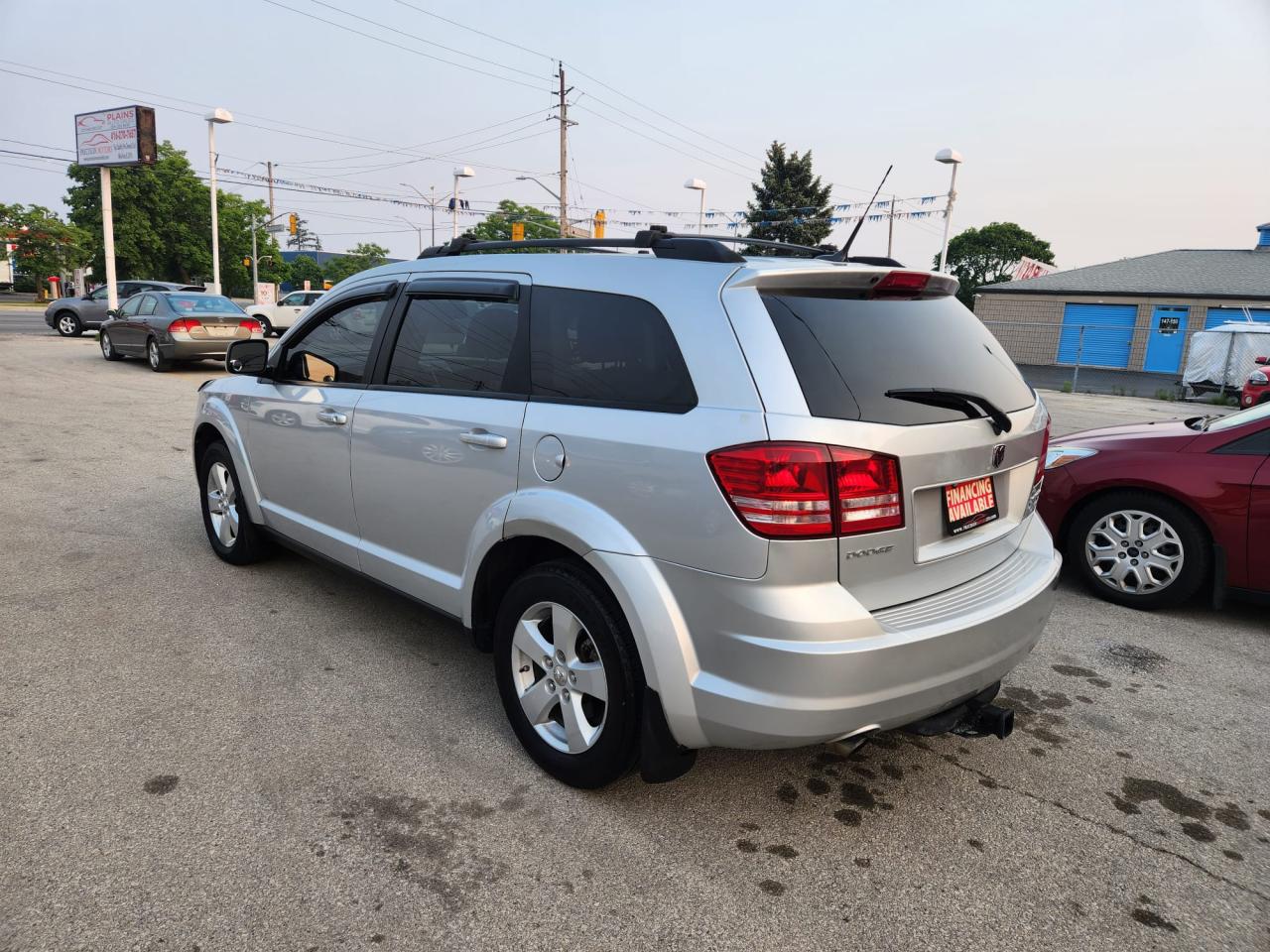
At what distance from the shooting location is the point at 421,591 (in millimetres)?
3418

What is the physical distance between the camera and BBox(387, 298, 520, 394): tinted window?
3121 millimetres

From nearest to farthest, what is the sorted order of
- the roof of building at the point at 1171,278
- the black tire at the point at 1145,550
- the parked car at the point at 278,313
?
1. the black tire at the point at 1145,550
2. the parked car at the point at 278,313
3. the roof of building at the point at 1171,278

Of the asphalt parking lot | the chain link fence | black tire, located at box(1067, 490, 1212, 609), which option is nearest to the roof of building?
the chain link fence

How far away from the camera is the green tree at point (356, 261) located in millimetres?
94144

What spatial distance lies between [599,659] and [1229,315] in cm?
3858

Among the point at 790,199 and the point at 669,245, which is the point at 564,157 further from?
the point at 669,245

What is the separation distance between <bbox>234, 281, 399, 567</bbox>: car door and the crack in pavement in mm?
2696

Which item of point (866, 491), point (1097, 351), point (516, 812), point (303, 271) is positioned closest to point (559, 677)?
point (516, 812)

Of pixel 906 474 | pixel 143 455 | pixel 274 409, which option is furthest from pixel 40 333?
pixel 906 474

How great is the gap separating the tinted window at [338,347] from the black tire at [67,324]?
22916mm

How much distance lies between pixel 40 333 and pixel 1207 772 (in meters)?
28.2

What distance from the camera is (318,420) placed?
395 centimetres

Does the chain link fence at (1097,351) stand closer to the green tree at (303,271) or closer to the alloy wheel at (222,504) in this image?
the alloy wheel at (222,504)

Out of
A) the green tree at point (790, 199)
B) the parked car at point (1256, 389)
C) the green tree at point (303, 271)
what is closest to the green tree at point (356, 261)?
the green tree at point (303, 271)
